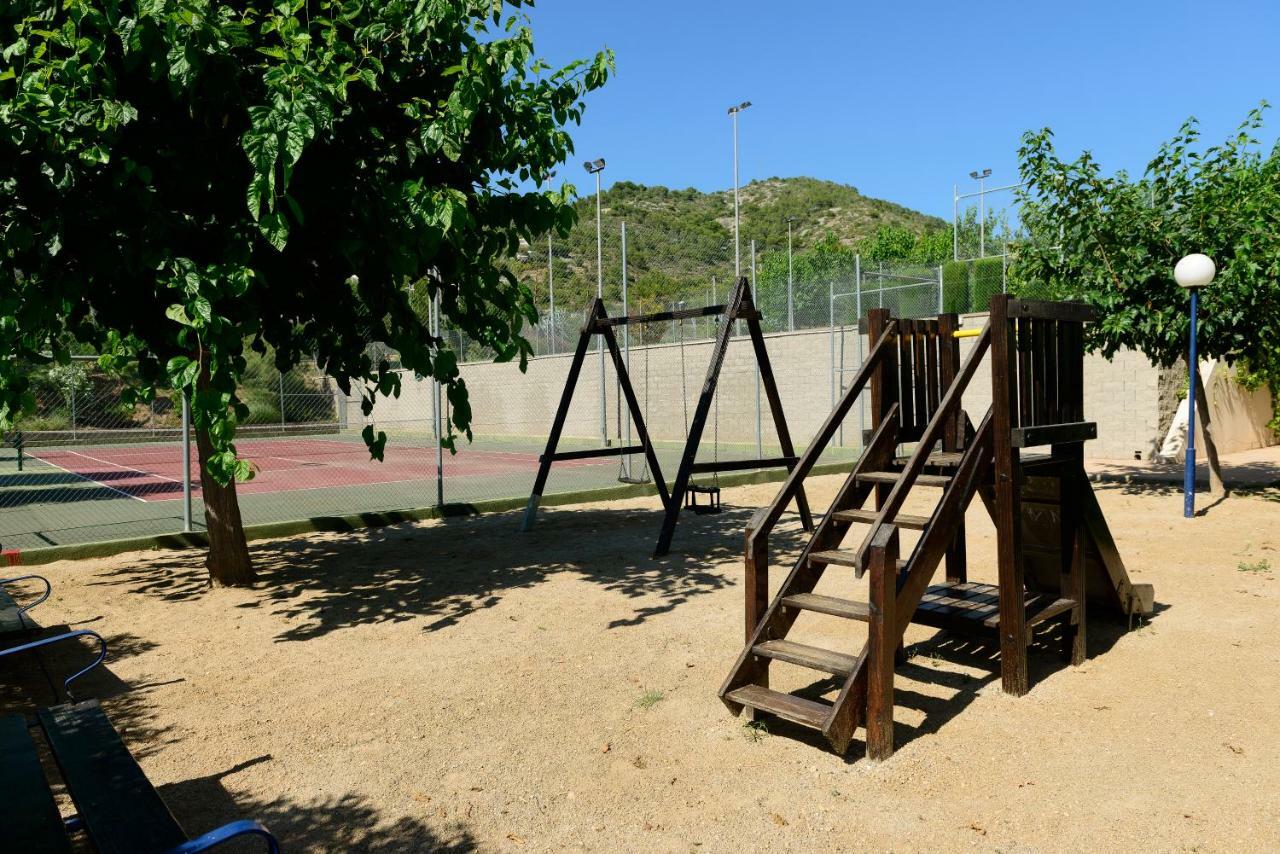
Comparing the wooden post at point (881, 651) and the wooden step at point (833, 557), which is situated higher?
the wooden step at point (833, 557)

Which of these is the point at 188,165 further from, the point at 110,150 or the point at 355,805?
the point at 355,805

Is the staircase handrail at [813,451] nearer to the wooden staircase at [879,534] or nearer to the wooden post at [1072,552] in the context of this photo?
the wooden staircase at [879,534]

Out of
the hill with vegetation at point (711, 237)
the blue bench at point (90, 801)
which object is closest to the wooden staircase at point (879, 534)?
the blue bench at point (90, 801)

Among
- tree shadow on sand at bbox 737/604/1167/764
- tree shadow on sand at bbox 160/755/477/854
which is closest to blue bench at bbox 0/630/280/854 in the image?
tree shadow on sand at bbox 160/755/477/854

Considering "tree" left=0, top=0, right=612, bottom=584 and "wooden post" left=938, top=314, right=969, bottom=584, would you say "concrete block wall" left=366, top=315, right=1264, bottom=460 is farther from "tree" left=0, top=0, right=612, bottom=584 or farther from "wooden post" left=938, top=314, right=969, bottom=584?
"wooden post" left=938, top=314, right=969, bottom=584

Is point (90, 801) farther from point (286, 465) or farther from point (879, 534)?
point (286, 465)

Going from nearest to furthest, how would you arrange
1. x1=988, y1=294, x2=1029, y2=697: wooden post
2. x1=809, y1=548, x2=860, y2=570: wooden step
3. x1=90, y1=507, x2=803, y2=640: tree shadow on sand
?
x1=809, y1=548, x2=860, y2=570: wooden step
x1=988, y1=294, x2=1029, y2=697: wooden post
x1=90, y1=507, x2=803, y2=640: tree shadow on sand

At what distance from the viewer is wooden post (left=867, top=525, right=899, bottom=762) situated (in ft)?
12.6

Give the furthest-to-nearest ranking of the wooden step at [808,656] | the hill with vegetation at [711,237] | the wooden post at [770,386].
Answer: the hill with vegetation at [711,237], the wooden post at [770,386], the wooden step at [808,656]

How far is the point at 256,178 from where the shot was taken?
4.81 meters

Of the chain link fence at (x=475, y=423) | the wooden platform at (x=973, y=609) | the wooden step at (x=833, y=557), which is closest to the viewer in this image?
the wooden step at (x=833, y=557)

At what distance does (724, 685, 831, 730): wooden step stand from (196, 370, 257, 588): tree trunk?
472cm

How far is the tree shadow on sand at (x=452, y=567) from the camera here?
6.68 meters

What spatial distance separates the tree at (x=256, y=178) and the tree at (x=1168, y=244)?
6.86 meters
